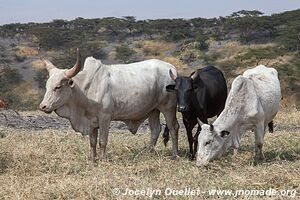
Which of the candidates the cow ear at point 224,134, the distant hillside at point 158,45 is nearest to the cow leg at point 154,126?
the cow ear at point 224,134

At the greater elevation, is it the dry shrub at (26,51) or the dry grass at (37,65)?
the dry shrub at (26,51)

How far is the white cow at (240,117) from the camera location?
20.5ft

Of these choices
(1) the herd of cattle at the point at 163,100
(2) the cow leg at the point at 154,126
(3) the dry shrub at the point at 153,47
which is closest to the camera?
(1) the herd of cattle at the point at 163,100

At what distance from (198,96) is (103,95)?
1301 mm

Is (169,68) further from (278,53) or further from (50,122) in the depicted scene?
(278,53)

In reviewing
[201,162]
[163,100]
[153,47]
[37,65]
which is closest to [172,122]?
[163,100]

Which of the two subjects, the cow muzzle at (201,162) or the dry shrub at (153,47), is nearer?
the cow muzzle at (201,162)

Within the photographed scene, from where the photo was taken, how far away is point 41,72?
36.8 m

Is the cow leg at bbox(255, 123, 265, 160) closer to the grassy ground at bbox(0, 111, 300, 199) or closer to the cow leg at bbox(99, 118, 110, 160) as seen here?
the grassy ground at bbox(0, 111, 300, 199)

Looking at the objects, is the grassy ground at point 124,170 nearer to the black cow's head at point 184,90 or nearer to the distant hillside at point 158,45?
the black cow's head at point 184,90

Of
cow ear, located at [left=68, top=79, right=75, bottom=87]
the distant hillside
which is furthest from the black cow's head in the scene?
the distant hillside

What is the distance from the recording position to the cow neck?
6863 millimetres

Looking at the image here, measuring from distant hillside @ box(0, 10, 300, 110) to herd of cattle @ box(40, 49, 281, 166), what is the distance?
1726 cm

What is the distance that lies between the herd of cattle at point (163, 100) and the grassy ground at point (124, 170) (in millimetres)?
330
